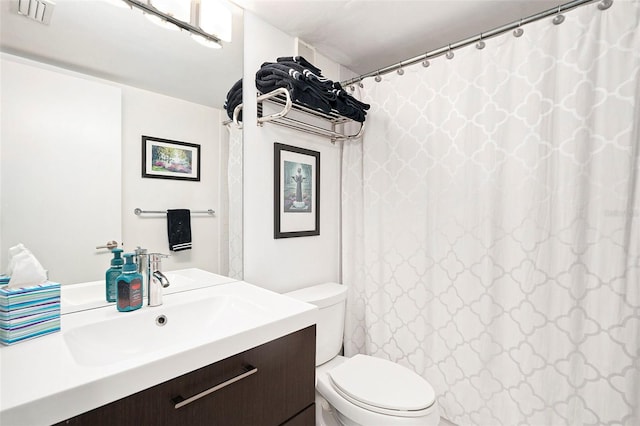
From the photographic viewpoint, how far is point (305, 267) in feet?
5.80

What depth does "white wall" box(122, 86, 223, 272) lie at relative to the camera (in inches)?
43.0

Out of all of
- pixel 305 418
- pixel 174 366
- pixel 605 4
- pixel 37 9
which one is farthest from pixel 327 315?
pixel 605 4

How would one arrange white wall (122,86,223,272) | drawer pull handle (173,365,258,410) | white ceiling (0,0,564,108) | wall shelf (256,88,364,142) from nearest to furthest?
drawer pull handle (173,365,258,410) < white ceiling (0,0,564,108) < white wall (122,86,223,272) < wall shelf (256,88,364,142)

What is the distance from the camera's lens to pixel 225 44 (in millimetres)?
1397

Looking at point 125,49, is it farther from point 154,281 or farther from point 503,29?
point 503,29

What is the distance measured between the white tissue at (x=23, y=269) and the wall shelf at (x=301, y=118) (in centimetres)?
100

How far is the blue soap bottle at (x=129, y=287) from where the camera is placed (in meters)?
1.01

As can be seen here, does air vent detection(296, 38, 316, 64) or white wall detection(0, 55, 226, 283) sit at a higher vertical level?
air vent detection(296, 38, 316, 64)

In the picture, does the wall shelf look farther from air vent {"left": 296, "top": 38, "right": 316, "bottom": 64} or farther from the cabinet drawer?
the cabinet drawer

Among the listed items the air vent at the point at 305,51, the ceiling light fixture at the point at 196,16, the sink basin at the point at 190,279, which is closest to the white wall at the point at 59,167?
the sink basin at the point at 190,279

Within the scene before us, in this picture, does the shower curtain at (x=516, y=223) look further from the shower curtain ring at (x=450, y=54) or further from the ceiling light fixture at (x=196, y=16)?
the ceiling light fixture at (x=196, y=16)

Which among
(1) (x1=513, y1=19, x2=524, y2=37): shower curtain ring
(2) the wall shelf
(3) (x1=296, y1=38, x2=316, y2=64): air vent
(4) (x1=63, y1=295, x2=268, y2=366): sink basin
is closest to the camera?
(4) (x1=63, y1=295, x2=268, y2=366): sink basin

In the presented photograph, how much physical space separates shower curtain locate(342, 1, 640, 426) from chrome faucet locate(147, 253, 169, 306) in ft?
3.66

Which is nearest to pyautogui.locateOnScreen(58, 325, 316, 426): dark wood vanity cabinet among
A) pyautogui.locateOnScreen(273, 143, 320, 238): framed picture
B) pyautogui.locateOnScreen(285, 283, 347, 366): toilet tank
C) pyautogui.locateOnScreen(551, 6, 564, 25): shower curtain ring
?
pyautogui.locateOnScreen(285, 283, 347, 366): toilet tank
